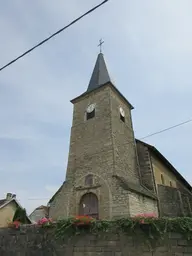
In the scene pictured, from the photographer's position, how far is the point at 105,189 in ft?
35.9

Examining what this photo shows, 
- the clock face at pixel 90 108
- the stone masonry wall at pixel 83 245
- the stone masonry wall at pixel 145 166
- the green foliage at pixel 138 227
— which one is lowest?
the stone masonry wall at pixel 83 245

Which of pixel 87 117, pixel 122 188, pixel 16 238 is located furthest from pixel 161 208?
pixel 16 238

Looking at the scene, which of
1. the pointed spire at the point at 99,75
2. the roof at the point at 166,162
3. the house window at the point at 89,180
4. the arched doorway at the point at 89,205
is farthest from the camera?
the pointed spire at the point at 99,75

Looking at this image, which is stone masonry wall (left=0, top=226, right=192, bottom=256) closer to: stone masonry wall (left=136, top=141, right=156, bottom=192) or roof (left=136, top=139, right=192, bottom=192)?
stone masonry wall (left=136, top=141, right=156, bottom=192)

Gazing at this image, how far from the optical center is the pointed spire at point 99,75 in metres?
16.6

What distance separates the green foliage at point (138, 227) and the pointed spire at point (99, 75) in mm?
11854

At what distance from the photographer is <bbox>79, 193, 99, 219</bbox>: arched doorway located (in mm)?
10854

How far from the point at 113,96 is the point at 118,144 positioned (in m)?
4.02

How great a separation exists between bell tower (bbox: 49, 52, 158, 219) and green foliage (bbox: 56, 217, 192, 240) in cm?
508

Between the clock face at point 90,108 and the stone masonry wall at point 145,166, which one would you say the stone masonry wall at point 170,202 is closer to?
the stone masonry wall at point 145,166

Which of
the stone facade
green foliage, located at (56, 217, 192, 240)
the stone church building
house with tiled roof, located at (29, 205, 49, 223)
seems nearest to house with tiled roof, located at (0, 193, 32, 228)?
house with tiled roof, located at (29, 205, 49, 223)

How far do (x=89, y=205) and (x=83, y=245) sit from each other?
249 inches

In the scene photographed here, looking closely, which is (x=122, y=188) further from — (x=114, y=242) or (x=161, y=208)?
(x=114, y=242)

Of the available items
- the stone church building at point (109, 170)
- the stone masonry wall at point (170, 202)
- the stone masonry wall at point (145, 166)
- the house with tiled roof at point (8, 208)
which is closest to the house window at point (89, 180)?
the stone church building at point (109, 170)
